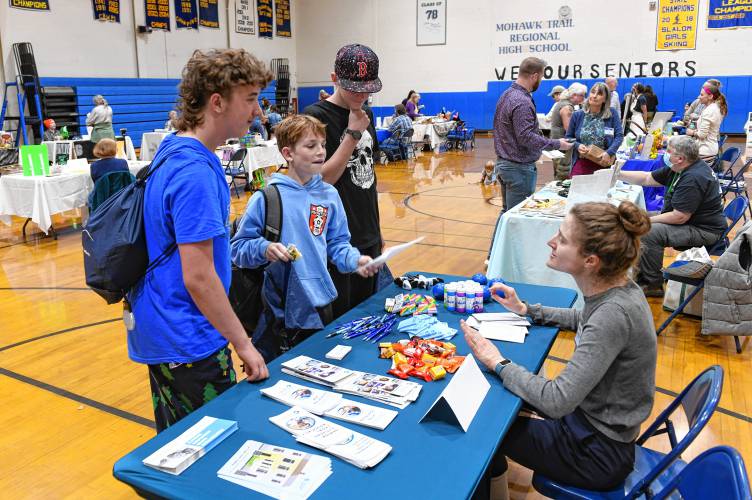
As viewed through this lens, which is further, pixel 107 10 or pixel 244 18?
pixel 244 18

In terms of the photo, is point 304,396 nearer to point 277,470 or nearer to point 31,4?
point 277,470

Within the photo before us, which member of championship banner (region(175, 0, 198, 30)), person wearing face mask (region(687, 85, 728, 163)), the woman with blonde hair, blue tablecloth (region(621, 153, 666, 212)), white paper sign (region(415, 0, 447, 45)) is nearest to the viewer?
blue tablecloth (region(621, 153, 666, 212))

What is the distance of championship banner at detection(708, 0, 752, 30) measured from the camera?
623 inches

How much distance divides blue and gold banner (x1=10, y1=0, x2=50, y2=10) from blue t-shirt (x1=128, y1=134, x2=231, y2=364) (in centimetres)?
1505

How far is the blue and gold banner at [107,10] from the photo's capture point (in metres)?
15.3

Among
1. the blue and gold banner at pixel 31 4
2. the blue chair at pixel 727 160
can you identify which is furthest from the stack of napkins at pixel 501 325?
the blue and gold banner at pixel 31 4

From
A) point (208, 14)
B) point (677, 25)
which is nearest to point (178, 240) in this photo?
point (677, 25)

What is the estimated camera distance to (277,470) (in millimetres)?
1390

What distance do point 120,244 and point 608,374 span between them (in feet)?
4.72

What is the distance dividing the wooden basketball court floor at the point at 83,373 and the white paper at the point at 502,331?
805 millimetres

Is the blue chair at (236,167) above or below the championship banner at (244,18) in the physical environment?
below

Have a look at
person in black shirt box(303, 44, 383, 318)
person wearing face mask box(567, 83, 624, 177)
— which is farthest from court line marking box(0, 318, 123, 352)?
person wearing face mask box(567, 83, 624, 177)

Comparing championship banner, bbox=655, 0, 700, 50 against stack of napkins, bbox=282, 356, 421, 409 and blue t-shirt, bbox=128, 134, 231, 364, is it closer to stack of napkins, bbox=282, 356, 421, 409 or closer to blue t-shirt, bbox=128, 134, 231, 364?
stack of napkins, bbox=282, 356, 421, 409

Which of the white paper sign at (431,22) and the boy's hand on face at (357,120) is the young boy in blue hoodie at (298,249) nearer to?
the boy's hand on face at (357,120)
